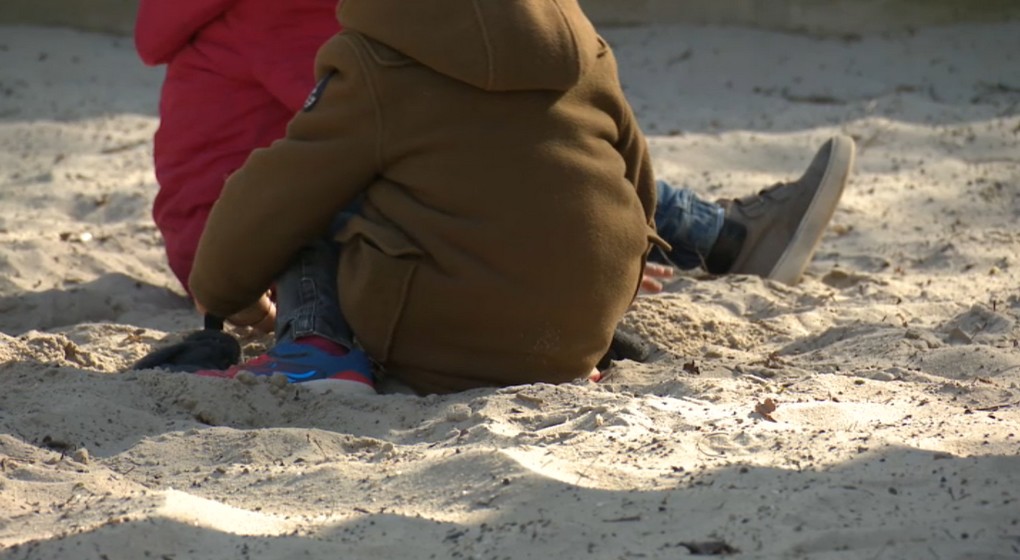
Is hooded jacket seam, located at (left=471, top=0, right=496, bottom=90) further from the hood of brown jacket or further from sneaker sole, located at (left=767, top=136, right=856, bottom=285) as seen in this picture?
sneaker sole, located at (left=767, top=136, right=856, bottom=285)

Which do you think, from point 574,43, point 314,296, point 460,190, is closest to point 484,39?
point 574,43

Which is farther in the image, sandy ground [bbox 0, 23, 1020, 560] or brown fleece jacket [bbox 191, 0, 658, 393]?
brown fleece jacket [bbox 191, 0, 658, 393]

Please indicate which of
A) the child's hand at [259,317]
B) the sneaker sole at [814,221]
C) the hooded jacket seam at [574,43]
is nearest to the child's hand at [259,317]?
the child's hand at [259,317]

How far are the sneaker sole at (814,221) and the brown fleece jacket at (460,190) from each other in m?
1.05

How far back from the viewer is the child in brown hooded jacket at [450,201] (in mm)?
2686

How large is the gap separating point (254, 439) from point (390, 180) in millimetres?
566

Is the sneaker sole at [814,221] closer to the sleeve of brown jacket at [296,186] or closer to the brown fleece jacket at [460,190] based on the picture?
the brown fleece jacket at [460,190]

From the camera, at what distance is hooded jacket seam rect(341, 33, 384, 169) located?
2.68 m

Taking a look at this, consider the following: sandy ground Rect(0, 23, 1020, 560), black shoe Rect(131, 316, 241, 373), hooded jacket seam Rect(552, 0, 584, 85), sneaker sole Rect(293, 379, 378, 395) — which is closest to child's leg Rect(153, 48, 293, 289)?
sandy ground Rect(0, 23, 1020, 560)

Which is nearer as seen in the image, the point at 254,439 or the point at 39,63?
the point at 254,439

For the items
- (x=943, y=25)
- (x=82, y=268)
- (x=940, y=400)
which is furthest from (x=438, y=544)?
(x=943, y=25)

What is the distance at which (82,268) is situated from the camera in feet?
13.2

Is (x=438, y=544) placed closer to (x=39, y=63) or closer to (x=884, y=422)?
(x=884, y=422)

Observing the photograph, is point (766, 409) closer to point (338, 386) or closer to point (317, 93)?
point (338, 386)
